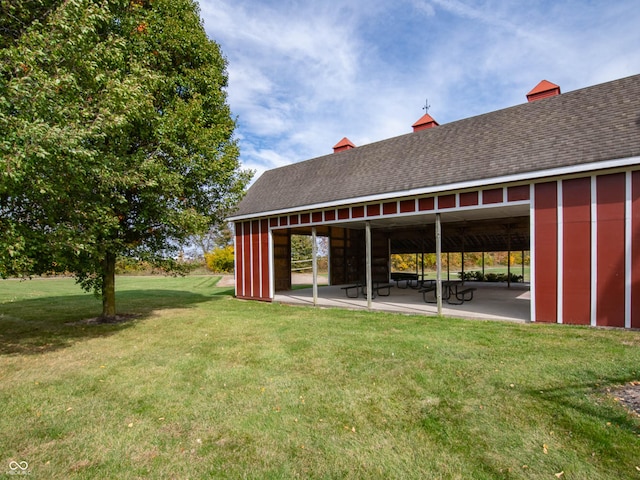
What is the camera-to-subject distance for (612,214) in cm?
639

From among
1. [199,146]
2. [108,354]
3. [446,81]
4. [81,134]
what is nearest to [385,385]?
[108,354]

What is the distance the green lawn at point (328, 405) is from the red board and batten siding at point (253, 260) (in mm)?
5669

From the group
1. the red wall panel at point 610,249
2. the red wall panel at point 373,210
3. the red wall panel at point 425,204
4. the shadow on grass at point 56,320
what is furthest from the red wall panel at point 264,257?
the red wall panel at point 610,249

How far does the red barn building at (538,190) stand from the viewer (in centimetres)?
636

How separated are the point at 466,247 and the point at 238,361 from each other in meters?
17.2

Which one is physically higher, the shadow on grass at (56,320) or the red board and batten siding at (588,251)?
the red board and batten siding at (588,251)

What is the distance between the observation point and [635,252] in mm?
6188

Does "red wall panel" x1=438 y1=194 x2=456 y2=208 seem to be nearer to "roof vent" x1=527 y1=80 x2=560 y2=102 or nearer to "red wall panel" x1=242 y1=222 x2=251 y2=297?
"roof vent" x1=527 y1=80 x2=560 y2=102

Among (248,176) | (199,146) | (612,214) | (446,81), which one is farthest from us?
(446,81)

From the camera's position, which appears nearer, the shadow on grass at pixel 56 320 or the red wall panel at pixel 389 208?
the shadow on grass at pixel 56 320

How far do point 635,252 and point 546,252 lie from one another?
136 centimetres

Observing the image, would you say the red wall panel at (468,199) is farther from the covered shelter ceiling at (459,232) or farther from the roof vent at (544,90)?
the roof vent at (544,90)

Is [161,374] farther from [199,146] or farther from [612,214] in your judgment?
[612,214]

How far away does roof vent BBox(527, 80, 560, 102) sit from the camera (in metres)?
10.3
